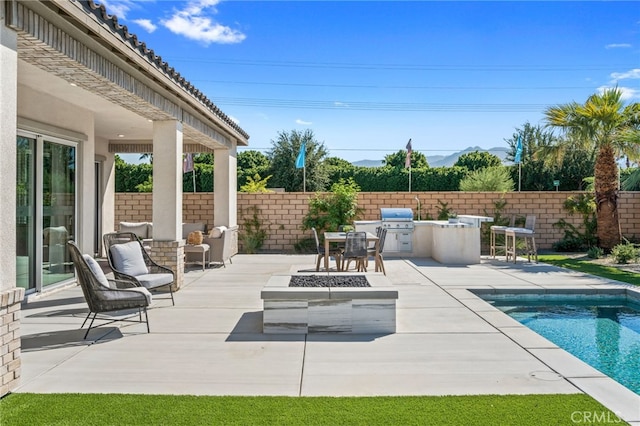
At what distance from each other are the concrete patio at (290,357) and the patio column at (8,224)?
24 cm

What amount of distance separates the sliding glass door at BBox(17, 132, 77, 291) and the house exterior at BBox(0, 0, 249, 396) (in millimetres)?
16

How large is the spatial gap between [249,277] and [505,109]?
31.6m

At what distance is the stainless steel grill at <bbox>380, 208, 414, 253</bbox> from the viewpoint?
12953mm

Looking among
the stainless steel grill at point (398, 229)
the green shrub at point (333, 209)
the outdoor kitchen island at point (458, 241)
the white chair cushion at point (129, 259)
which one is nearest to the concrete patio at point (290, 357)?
the white chair cushion at point (129, 259)

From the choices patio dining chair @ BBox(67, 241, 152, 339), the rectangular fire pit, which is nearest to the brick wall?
patio dining chair @ BBox(67, 241, 152, 339)

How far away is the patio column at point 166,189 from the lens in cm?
813

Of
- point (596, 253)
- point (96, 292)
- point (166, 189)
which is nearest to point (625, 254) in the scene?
point (596, 253)

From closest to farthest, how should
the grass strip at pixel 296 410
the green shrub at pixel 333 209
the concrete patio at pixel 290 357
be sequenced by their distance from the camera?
the grass strip at pixel 296 410 < the concrete patio at pixel 290 357 < the green shrub at pixel 333 209

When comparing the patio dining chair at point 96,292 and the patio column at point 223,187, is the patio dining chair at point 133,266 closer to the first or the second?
the patio dining chair at point 96,292

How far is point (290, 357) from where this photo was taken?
4492 millimetres

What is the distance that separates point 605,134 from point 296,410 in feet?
39.8

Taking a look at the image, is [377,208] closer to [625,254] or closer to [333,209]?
[333,209]

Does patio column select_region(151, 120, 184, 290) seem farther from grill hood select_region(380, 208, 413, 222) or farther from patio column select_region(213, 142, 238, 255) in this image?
grill hood select_region(380, 208, 413, 222)

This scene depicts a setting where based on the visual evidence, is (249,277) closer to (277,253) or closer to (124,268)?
(124,268)
